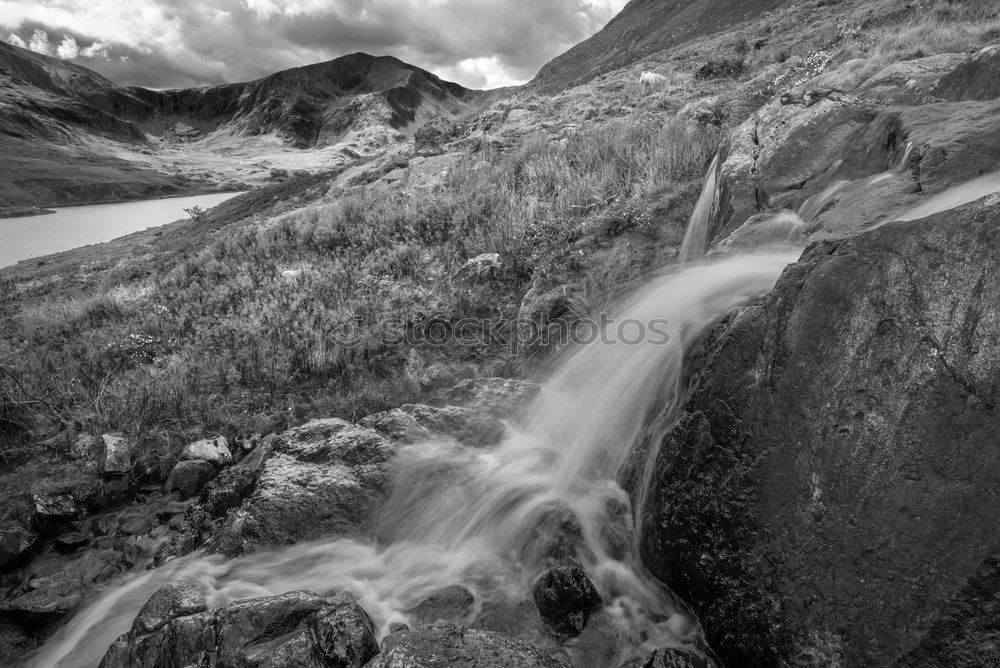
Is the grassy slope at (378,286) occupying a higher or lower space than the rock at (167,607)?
higher

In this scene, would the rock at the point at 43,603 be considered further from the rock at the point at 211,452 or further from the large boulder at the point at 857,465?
the large boulder at the point at 857,465

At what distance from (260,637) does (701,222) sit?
743 cm

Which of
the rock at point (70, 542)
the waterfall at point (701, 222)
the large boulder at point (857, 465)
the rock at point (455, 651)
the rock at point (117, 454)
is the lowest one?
the rock at point (70, 542)

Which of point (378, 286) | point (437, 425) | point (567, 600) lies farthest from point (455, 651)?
point (378, 286)

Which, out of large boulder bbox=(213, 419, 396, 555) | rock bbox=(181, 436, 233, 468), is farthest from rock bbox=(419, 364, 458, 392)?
rock bbox=(181, 436, 233, 468)

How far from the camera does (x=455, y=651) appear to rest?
2873 millimetres

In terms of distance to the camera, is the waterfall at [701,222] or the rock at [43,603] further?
the waterfall at [701,222]

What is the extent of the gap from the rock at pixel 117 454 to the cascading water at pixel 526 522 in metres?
1.65

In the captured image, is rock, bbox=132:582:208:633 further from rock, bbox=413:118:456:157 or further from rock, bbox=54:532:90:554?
rock, bbox=413:118:456:157

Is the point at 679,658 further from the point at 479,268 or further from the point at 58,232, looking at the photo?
the point at 58,232

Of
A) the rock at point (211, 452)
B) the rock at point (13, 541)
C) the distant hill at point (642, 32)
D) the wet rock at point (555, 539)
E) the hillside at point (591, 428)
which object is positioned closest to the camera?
the hillside at point (591, 428)

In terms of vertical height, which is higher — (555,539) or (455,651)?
(455,651)

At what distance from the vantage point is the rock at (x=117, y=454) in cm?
568

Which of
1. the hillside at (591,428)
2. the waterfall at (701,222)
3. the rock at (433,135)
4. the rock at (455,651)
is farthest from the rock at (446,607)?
the rock at (433,135)
